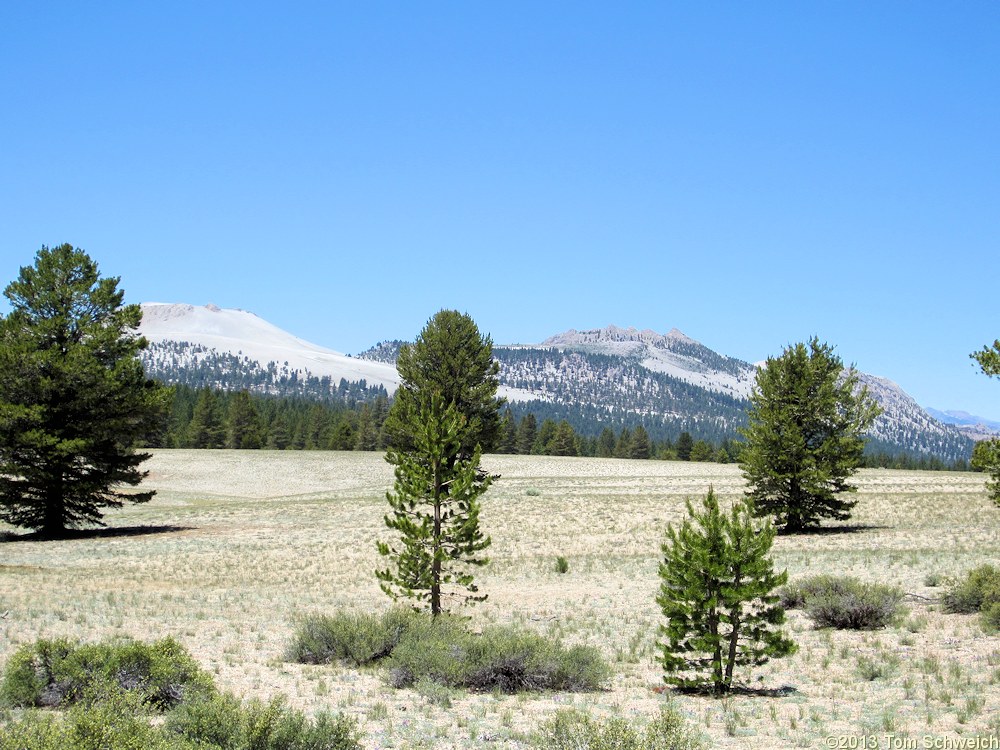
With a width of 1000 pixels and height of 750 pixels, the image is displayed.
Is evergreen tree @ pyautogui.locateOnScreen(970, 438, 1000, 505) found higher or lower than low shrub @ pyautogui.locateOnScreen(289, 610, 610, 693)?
higher

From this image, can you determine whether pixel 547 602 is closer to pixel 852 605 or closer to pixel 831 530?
pixel 852 605

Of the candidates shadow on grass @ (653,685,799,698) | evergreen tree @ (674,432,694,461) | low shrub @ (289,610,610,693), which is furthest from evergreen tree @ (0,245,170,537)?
evergreen tree @ (674,432,694,461)

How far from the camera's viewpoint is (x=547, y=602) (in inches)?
836

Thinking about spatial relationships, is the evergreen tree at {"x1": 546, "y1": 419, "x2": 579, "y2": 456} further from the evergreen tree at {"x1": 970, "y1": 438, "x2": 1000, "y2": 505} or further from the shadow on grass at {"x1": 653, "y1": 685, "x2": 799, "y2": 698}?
the shadow on grass at {"x1": 653, "y1": 685, "x2": 799, "y2": 698}

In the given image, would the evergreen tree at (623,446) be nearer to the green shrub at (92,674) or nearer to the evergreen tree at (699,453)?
the evergreen tree at (699,453)

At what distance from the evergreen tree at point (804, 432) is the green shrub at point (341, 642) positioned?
23.1m

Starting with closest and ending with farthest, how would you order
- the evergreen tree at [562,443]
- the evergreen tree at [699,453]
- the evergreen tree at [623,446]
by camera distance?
the evergreen tree at [562,443] < the evergreen tree at [699,453] < the evergreen tree at [623,446]

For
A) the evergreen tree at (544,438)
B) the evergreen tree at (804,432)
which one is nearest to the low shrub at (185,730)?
the evergreen tree at (804,432)

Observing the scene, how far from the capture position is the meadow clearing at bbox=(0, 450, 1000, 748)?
32.6 ft

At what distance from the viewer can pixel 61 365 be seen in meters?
30.8

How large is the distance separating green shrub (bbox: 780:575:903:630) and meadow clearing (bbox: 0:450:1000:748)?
44 centimetres

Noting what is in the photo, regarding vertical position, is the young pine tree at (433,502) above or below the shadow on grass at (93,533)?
above

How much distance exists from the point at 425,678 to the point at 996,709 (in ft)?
24.8

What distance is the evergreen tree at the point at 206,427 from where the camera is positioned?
4609 inches
